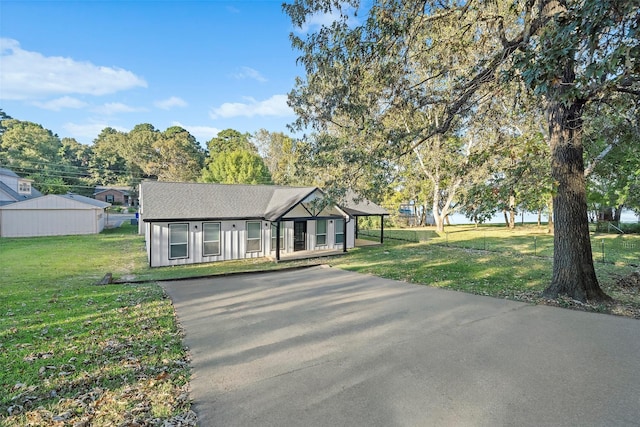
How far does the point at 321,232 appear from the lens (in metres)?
17.3

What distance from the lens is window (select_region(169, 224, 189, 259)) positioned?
1356cm

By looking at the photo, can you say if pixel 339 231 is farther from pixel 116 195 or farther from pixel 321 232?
pixel 116 195

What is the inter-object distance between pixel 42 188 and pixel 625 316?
160ft

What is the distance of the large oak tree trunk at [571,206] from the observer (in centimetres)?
711

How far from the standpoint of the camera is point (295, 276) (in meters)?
11.0

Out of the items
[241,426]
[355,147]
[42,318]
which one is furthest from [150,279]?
[241,426]

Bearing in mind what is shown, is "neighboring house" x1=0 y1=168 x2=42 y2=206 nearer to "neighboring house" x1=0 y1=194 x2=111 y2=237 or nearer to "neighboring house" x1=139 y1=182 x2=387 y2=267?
"neighboring house" x1=0 y1=194 x2=111 y2=237

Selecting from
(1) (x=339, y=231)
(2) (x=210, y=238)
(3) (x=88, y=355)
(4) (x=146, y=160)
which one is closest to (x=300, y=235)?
(1) (x=339, y=231)

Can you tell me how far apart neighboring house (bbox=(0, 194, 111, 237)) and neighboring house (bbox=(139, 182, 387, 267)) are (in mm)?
12068

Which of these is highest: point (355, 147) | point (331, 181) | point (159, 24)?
point (159, 24)

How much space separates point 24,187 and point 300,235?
99.1 feet

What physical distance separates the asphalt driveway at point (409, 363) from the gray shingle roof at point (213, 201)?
716cm

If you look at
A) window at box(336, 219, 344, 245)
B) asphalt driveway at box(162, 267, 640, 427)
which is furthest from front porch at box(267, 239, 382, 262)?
asphalt driveway at box(162, 267, 640, 427)

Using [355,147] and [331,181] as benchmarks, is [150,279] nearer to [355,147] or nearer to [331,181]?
[331,181]
